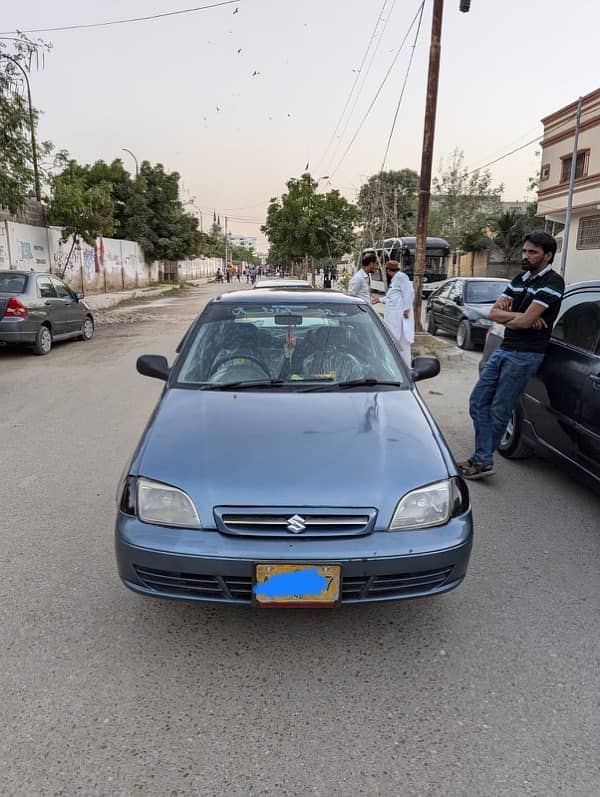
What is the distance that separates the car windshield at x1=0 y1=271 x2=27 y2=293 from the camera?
32.3 ft

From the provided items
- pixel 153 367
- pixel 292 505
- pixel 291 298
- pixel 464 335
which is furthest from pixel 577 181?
pixel 292 505

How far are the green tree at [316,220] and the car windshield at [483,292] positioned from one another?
17.9 m

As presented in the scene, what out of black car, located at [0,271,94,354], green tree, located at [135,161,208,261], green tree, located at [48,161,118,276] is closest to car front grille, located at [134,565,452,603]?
black car, located at [0,271,94,354]

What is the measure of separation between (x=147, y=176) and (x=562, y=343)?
115 feet

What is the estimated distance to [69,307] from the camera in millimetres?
11500

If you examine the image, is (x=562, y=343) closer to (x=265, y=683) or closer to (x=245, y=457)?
(x=245, y=457)

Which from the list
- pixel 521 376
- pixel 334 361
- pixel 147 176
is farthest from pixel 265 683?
pixel 147 176

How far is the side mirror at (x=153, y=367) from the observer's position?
366 centimetres

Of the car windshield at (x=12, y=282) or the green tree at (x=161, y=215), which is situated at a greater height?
the green tree at (x=161, y=215)

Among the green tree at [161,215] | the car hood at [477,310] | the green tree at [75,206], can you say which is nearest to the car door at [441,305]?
the car hood at [477,310]

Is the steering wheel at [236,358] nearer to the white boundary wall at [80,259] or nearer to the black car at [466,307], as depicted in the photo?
the black car at [466,307]

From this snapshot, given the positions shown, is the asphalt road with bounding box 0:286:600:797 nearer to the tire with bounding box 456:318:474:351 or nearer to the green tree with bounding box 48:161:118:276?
the tire with bounding box 456:318:474:351

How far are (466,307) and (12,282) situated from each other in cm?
853

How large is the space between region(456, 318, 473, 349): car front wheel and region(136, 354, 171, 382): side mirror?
8.65m
